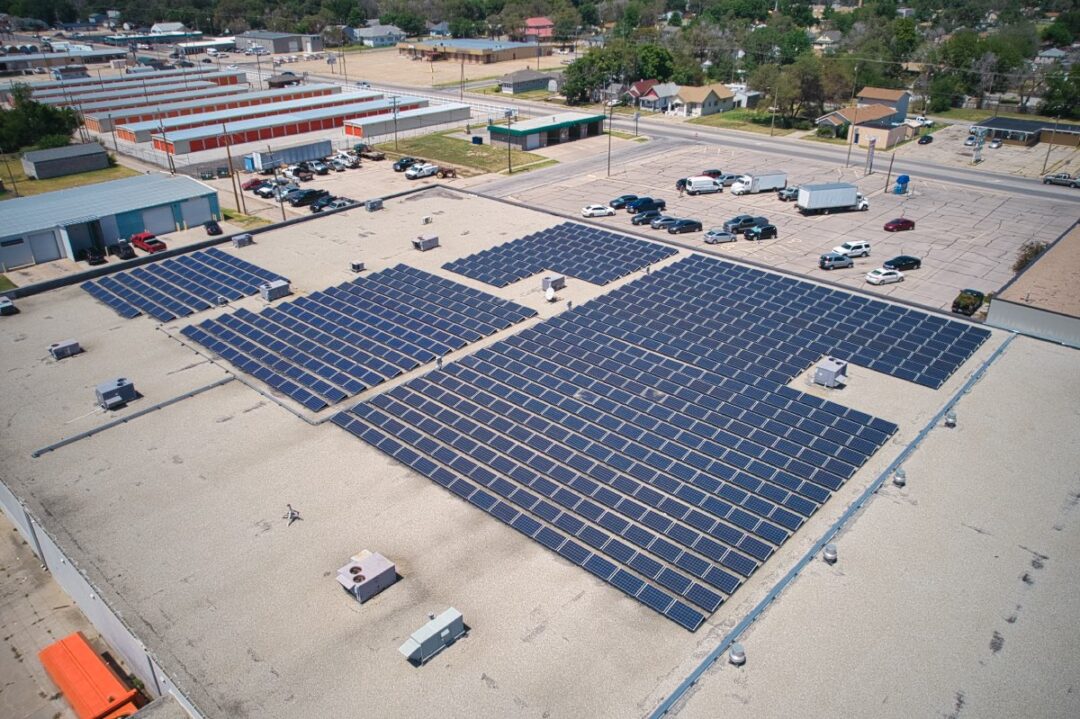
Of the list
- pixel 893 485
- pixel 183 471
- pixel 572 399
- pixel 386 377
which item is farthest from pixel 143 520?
pixel 893 485

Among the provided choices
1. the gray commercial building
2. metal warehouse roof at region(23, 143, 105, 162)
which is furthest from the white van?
metal warehouse roof at region(23, 143, 105, 162)

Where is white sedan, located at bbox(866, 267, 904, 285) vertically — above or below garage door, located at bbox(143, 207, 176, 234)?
below

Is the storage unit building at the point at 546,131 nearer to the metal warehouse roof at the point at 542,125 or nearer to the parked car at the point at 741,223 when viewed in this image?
the metal warehouse roof at the point at 542,125

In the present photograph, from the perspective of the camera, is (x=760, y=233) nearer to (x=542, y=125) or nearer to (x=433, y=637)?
(x=542, y=125)

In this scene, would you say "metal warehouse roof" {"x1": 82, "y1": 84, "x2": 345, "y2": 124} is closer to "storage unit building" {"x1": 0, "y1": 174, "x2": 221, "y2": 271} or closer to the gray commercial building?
the gray commercial building

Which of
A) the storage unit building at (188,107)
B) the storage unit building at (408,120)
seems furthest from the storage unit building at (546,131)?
the storage unit building at (188,107)
